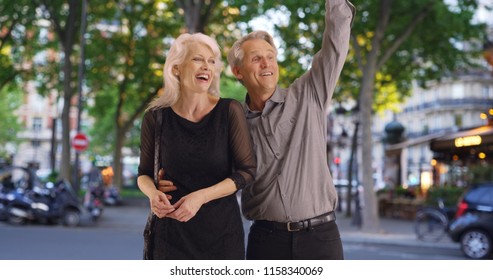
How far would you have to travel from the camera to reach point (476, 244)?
503 inches

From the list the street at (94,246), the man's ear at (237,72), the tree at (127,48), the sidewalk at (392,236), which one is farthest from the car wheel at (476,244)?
the tree at (127,48)

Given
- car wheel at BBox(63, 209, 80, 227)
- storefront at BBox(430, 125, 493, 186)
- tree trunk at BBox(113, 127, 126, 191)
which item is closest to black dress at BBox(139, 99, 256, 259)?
storefront at BBox(430, 125, 493, 186)

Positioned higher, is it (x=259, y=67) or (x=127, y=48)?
(x=127, y=48)

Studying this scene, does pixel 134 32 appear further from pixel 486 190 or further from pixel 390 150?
pixel 486 190

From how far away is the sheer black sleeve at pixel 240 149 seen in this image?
2.34 metres

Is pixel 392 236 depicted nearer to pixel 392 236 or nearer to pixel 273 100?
pixel 392 236

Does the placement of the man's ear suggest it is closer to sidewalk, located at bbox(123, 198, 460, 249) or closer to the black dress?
the black dress

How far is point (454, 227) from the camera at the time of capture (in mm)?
13289

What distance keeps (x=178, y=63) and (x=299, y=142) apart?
0.53m

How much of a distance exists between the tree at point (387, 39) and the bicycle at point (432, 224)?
1702 mm

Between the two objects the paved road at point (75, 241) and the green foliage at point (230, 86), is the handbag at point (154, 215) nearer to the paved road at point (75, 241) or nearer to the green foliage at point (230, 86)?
the green foliage at point (230, 86)

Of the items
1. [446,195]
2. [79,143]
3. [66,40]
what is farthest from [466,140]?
[66,40]

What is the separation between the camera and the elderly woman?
Result: 7.63 feet

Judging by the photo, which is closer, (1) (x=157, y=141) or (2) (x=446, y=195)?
(1) (x=157, y=141)
